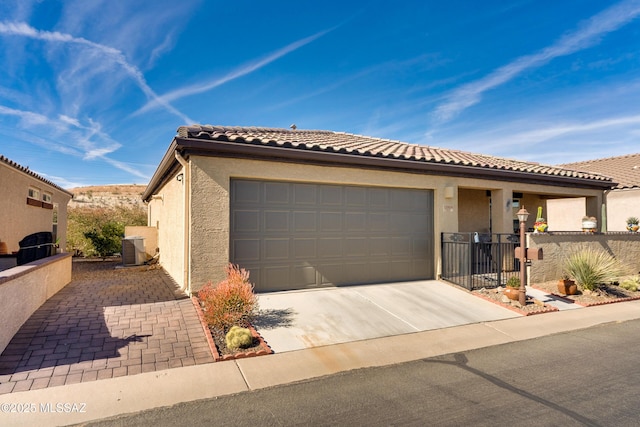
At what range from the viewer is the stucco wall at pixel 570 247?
32.5 ft

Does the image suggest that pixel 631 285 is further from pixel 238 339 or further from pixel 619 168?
pixel 619 168

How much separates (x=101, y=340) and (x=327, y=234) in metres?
5.15

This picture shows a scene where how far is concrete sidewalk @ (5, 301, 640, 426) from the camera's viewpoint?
11.6 feet

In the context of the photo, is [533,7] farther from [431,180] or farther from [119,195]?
[119,195]

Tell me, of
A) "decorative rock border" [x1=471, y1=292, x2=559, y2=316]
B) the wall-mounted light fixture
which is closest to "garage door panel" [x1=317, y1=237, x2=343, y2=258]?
the wall-mounted light fixture

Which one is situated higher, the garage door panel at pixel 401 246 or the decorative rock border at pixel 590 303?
the garage door panel at pixel 401 246

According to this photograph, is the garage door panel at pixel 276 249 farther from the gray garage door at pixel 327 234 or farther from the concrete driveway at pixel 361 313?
the concrete driveway at pixel 361 313

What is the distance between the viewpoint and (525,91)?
15109mm

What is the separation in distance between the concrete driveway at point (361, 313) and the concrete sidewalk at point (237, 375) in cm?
29

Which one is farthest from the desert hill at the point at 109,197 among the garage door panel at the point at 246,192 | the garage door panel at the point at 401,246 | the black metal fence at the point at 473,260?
the black metal fence at the point at 473,260

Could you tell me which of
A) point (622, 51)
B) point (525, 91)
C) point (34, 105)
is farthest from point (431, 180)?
point (34, 105)

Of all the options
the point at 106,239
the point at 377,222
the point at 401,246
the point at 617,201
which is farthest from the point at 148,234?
the point at 617,201

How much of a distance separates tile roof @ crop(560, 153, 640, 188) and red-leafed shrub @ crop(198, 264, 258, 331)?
2131 centimetres

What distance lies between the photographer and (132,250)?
517 inches
